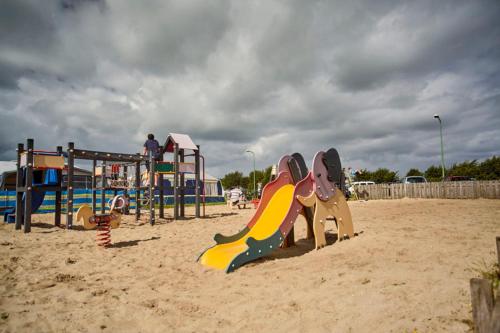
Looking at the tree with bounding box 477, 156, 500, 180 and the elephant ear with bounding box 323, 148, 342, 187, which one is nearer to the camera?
the elephant ear with bounding box 323, 148, 342, 187

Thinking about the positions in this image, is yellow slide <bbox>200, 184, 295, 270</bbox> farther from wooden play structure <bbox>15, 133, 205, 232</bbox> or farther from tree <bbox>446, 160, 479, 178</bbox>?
tree <bbox>446, 160, 479, 178</bbox>

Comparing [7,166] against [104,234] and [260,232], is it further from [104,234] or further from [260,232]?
[260,232]

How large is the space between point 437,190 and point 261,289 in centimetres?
2247

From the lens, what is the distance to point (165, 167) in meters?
13.8

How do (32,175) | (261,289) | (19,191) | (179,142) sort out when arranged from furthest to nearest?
(179,142), (19,191), (32,175), (261,289)

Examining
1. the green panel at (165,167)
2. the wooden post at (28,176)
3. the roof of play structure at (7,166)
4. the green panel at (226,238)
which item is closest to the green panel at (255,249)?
the green panel at (226,238)

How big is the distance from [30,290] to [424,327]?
505 cm

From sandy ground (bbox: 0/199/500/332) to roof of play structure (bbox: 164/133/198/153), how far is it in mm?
8023

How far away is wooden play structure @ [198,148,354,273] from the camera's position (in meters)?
5.89

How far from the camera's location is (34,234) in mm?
9648

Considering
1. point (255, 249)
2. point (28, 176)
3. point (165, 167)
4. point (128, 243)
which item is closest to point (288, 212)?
point (255, 249)

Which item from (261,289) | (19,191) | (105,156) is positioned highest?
(105,156)

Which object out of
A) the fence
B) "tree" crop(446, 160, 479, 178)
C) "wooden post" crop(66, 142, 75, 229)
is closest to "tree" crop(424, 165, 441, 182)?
"tree" crop(446, 160, 479, 178)

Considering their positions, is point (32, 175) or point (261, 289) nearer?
point (261, 289)
